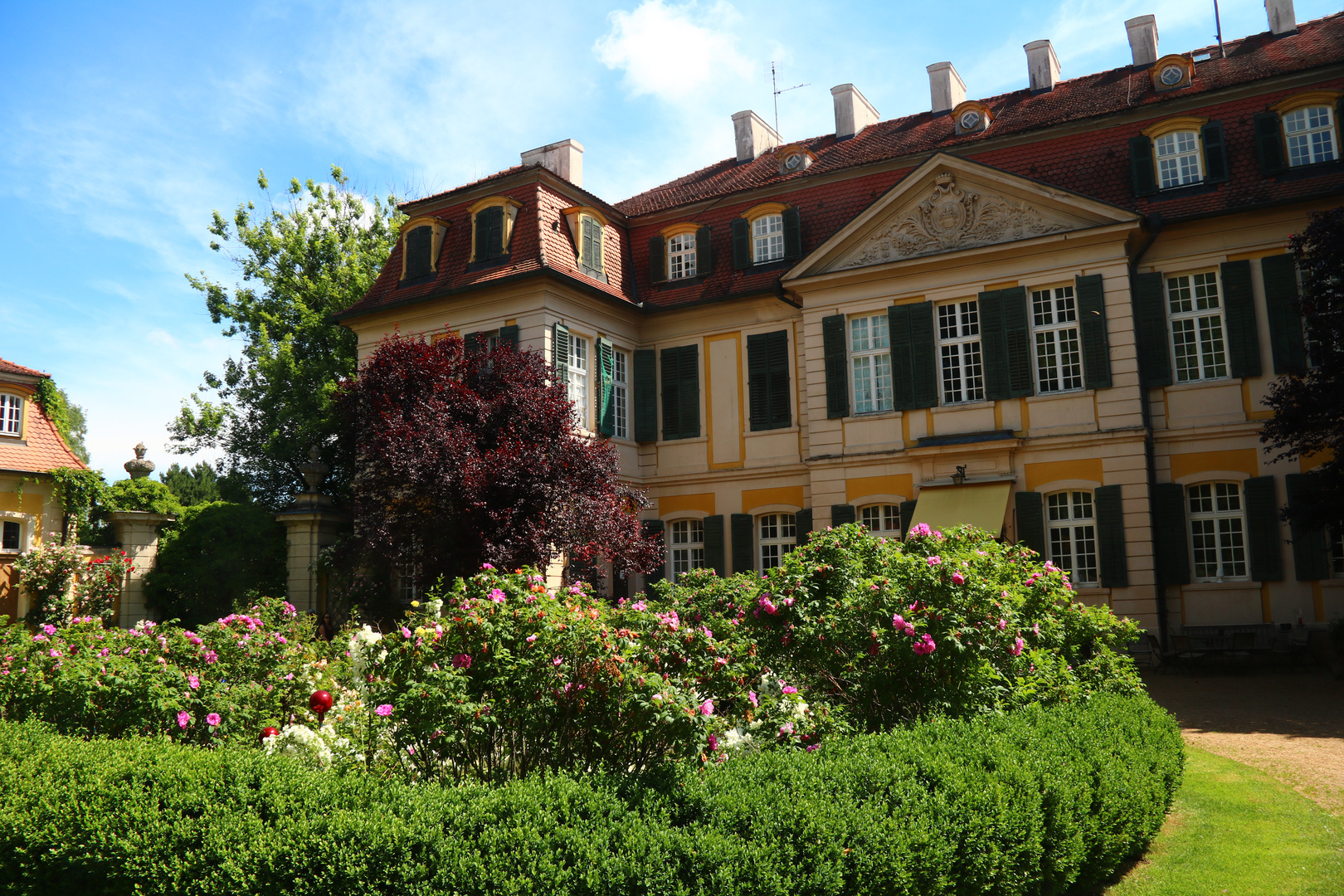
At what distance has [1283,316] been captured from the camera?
52.2 ft

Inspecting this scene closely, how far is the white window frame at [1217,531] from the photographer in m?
16.0

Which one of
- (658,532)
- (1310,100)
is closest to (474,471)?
(658,532)

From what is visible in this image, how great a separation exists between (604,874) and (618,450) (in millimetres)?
15991

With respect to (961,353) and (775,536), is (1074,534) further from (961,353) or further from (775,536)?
(775,536)

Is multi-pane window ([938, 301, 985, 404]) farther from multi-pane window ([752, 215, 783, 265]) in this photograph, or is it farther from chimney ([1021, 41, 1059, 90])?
chimney ([1021, 41, 1059, 90])

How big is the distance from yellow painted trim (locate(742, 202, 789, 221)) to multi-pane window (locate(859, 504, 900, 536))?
657 cm

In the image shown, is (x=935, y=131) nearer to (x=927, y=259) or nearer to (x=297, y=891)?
(x=927, y=259)

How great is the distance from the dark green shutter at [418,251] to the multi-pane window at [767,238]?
6820 millimetres

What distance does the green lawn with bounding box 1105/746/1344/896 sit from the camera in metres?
Result: 6.14

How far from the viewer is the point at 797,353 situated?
19781 millimetres

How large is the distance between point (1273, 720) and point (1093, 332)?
737 cm

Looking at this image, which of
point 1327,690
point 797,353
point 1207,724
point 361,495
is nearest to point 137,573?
point 361,495

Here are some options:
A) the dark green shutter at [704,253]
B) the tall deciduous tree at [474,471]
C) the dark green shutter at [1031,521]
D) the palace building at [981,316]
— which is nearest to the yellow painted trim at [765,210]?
the palace building at [981,316]

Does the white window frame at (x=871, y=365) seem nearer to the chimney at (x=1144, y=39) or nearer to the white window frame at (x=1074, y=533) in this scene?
the white window frame at (x=1074, y=533)
